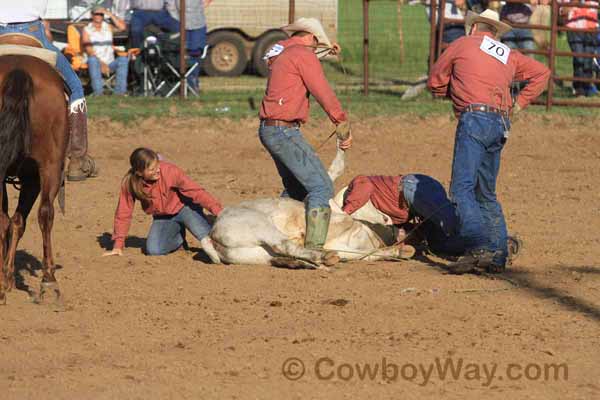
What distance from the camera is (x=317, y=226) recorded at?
8.58m

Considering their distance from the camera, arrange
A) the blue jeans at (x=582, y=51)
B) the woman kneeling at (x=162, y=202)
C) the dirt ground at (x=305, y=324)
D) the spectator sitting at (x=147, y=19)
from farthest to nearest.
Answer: the spectator sitting at (x=147, y=19), the blue jeans at (x=582, y=51), the woman kneeling at (x=162, y=202), the dirt ground at (x=305, y=324)

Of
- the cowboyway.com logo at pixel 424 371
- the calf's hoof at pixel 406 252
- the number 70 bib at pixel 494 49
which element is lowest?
the calf's hoof at pixel 406 252

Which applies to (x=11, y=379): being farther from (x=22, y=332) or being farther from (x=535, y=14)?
(x=535, y=14)

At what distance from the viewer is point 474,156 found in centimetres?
825

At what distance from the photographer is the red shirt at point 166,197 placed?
8.91 m

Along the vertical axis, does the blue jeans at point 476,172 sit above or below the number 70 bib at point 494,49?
below

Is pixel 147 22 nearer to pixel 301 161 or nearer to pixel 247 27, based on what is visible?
pixel 247 27

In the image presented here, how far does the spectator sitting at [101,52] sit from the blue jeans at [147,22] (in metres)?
0.40

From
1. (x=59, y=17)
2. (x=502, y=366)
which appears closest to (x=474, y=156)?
(x=502, y=366)

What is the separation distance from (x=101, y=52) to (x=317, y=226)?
398 inches

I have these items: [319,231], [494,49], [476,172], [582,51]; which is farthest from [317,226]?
[582,51]

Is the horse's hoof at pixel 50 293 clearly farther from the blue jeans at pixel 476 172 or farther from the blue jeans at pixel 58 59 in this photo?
the blue jeans at pixel 476 172

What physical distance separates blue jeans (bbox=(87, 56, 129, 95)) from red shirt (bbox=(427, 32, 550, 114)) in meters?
9.84

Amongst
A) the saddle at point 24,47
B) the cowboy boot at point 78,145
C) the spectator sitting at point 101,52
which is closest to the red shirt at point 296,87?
the cowboy boot at point 78,145
